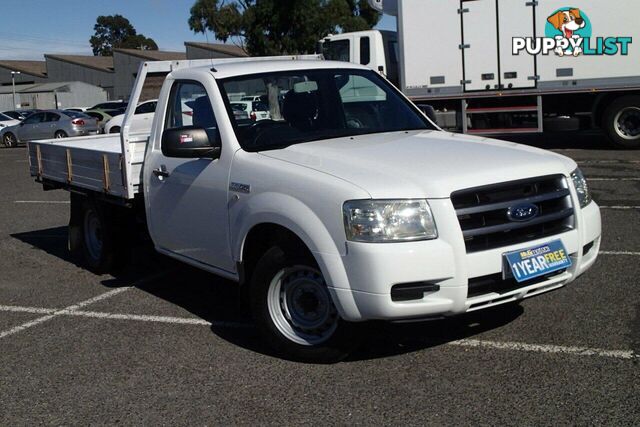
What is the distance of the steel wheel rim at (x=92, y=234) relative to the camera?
7957mm

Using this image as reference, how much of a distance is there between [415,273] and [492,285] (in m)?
0.51

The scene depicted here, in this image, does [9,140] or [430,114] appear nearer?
[430,114]

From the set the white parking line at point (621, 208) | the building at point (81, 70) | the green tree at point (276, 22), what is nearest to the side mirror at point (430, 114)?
the white parking line at point (621, 208)

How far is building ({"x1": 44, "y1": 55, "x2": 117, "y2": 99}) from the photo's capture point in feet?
258

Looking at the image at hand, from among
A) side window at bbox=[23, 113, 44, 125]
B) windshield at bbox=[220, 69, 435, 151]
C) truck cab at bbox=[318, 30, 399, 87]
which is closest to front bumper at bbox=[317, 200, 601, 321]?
windshield at bbox=[220, 69, 435, 151]

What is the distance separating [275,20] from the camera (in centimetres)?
4428

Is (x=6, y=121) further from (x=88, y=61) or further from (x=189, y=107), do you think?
(x=88, y=61)

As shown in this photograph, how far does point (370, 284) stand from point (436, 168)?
32.1 inches

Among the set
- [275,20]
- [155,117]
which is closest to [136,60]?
[275,20]

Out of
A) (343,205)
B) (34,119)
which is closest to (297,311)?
(343,205)

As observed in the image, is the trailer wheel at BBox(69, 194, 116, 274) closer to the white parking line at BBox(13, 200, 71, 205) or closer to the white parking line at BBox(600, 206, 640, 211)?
the white parking line at BBox(13, 200, 71, 205)

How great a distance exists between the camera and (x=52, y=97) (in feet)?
218

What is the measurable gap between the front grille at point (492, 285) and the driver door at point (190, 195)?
178cm

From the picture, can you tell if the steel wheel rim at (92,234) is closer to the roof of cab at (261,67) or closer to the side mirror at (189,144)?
the roof of cab at (261,67)
